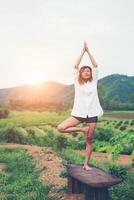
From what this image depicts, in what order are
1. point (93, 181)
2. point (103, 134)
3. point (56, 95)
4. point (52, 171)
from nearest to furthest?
point (93, 181)
point (52, 171)
point (103, 134)
point (56, 95)

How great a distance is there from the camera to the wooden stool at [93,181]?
262 inches

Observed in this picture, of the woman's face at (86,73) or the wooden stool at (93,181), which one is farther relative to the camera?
the woman's face at (86,73)

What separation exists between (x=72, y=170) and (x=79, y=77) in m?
1.49

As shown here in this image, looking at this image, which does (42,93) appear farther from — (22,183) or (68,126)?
(68,126)

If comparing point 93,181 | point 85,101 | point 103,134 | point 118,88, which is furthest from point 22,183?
point 118,88

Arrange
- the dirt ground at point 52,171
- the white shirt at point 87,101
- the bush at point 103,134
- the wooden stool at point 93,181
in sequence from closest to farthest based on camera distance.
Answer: the wooden stool at point 93,181 < the white shirt at point 87,101 < the dirt ground at point 52,171 < the bush at point 103,134

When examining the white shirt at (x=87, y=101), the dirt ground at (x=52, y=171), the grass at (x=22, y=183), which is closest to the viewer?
the white shirt at (x=87, y=101)

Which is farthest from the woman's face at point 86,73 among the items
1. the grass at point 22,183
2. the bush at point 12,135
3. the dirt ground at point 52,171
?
the bush at point 12,135

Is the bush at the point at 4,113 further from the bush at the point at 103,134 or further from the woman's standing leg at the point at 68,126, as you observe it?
the woman's standing leg at the point at 68,126

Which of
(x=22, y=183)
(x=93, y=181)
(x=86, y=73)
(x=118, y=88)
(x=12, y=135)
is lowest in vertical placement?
(x=22, y=183)

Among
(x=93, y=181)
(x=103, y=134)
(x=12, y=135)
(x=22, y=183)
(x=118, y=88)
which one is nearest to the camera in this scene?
(x=93, y=181)

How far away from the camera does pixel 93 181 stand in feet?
21.8

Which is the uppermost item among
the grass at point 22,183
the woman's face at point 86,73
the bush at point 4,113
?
the woman's face at point 86,73

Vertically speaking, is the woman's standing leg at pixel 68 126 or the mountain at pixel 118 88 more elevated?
the mountain at pixel 118 88
